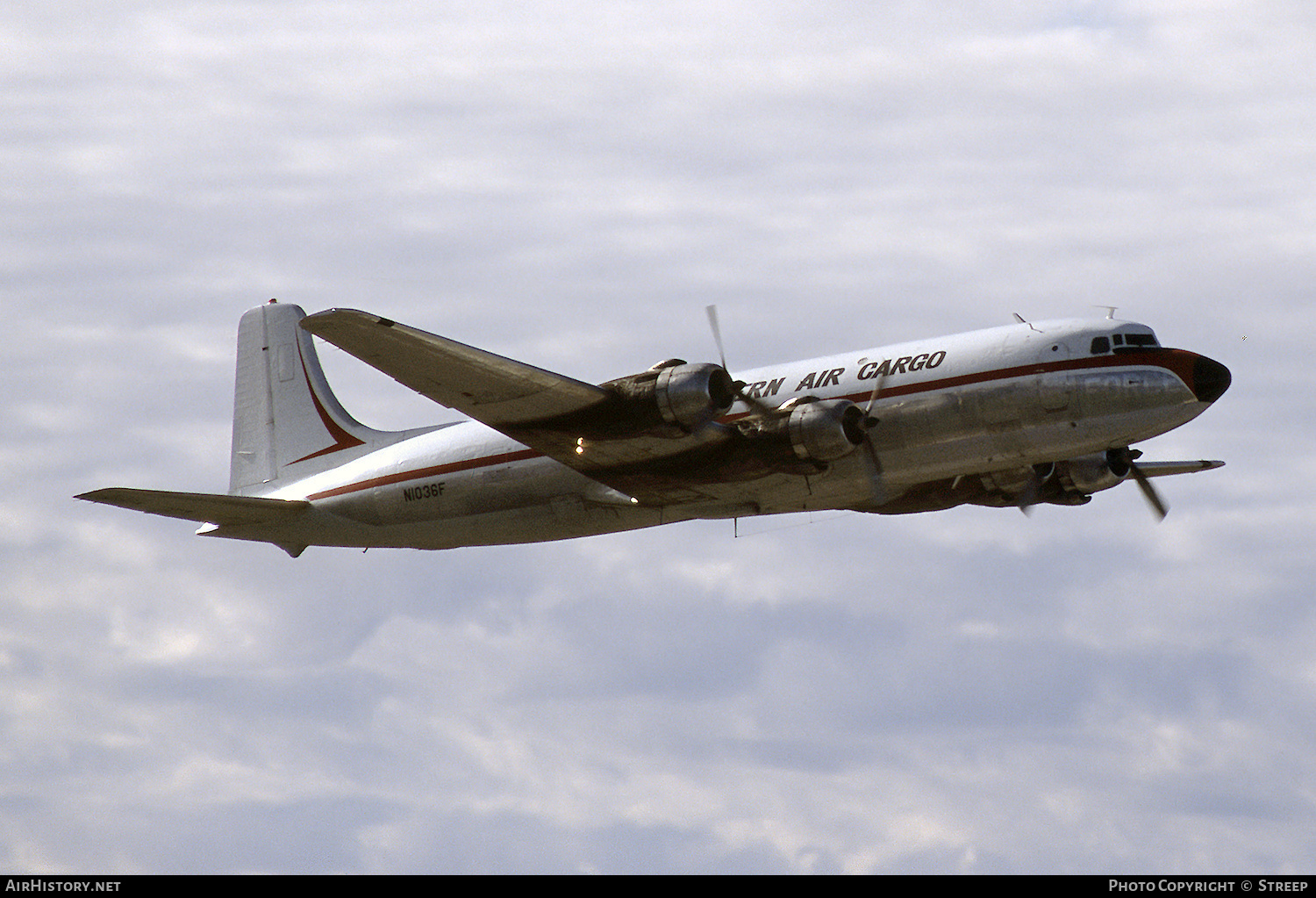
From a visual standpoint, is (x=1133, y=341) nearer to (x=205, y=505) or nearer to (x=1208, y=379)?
(x=1208, y=379)

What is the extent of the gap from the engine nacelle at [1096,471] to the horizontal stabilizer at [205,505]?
56.5 feet

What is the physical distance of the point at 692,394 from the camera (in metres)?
30.5

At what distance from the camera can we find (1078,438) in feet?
101

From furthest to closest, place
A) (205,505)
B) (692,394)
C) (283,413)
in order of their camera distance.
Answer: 1. (283,413)
2. (205,505)
3. (692,394)

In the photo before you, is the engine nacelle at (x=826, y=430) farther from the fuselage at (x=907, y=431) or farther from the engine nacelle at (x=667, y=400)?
the engine nacelle at (x=667, y=400)

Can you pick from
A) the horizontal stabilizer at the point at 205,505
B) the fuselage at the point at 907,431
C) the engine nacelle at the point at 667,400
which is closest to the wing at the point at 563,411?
the engine nacelle at the point at 667,400

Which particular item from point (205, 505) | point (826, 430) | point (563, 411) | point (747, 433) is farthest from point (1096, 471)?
point (205, 505)

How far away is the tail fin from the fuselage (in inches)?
137

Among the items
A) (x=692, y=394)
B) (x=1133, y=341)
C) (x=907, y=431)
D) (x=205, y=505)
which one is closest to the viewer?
(x=692, y=394)

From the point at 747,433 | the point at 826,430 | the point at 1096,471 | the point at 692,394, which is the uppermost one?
the point at 1096,471

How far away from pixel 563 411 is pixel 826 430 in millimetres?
5089

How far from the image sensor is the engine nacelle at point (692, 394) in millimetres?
30484

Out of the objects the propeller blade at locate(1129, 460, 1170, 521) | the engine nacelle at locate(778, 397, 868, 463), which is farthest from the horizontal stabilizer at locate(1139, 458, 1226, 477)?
the engine nacelle at locate(778, 397, 868, 463)
